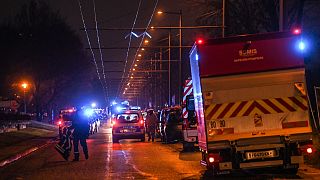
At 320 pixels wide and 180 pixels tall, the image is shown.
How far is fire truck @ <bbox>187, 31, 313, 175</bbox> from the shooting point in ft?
46.1

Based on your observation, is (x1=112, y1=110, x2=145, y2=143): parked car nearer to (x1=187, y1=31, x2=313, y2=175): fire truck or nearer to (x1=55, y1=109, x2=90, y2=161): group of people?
(x1=55, y1=109, x2=90, y2=161): group of people

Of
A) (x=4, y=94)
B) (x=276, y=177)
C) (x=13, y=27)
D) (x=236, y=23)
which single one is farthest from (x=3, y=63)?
(x=276, y=177)

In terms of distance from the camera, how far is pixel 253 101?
1414cm

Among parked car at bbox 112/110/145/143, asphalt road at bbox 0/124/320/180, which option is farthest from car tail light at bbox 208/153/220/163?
parked car at bbox 112/110/145/143

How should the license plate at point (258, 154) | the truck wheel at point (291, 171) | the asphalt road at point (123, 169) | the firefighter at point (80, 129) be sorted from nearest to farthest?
the license plate at point (258, 154), the truck wheel at point (291, 171), the asphalt road at point (123, 169), the firefighter at point (80, 129)

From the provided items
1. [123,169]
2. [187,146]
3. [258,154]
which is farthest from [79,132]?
[258,154]

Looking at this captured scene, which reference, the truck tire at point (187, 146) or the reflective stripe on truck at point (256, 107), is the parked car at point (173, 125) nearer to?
the truck tire at point (187, 146)

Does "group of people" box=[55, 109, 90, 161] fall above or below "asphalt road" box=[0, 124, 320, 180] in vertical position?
above

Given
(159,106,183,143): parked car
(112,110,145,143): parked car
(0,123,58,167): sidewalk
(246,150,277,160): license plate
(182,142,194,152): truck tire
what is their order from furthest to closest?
(112,110,145,143): parked car
(159,106,183,143): parked car
(0,123,58,167): sidewalk
(182,142,194,152): truck tire
(246,150,277,160): license plate

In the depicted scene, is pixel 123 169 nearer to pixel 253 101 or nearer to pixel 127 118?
pixel 253 101

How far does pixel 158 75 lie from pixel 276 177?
63116 millimetres

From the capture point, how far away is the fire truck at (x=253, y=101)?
1405 centimetres

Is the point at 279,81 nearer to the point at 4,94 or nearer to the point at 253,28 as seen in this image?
the point at 253,28

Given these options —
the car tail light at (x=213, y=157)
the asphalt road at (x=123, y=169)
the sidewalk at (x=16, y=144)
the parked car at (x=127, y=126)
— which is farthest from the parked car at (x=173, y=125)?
the car tail light at (x=213, y=157)
